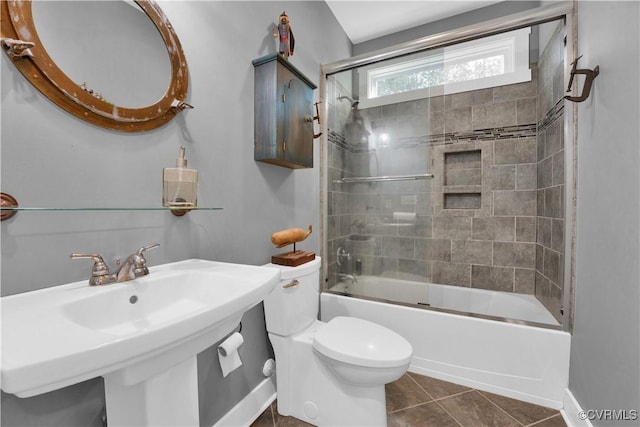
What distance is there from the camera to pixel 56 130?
75 centimetres

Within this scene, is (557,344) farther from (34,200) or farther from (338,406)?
(34,200)

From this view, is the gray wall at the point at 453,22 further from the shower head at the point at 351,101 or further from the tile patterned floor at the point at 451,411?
the tile patterned floor at the point at 451,411

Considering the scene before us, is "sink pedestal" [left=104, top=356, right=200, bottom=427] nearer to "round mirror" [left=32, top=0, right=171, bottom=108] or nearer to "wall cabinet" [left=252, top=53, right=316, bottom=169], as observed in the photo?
"round mirror" [left=32, top=0, right=171, bottom=108]

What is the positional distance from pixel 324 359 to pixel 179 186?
3.21ft

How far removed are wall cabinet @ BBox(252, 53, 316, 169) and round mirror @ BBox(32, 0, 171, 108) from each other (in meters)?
0.46

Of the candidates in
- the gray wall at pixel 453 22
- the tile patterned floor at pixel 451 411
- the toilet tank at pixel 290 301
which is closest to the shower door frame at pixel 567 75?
the tile patterned floor at pixel 451 411

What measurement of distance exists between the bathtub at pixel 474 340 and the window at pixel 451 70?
4.81 feet

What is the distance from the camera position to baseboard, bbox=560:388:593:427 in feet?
4.21

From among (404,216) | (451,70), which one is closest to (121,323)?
(404,216)

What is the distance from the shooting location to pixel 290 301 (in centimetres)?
139

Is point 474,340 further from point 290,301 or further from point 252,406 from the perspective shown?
point 252,406

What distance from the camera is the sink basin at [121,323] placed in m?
0.39

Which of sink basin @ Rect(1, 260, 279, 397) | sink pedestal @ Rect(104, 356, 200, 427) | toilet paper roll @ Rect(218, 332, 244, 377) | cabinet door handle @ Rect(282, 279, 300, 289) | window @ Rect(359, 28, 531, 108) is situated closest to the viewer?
sink basin @ Rect(1, 260, 279, 397)

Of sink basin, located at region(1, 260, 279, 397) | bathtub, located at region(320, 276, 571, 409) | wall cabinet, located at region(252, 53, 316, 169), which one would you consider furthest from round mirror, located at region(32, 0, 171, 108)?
bathtub, located at region(320, 276, 571, 409)
